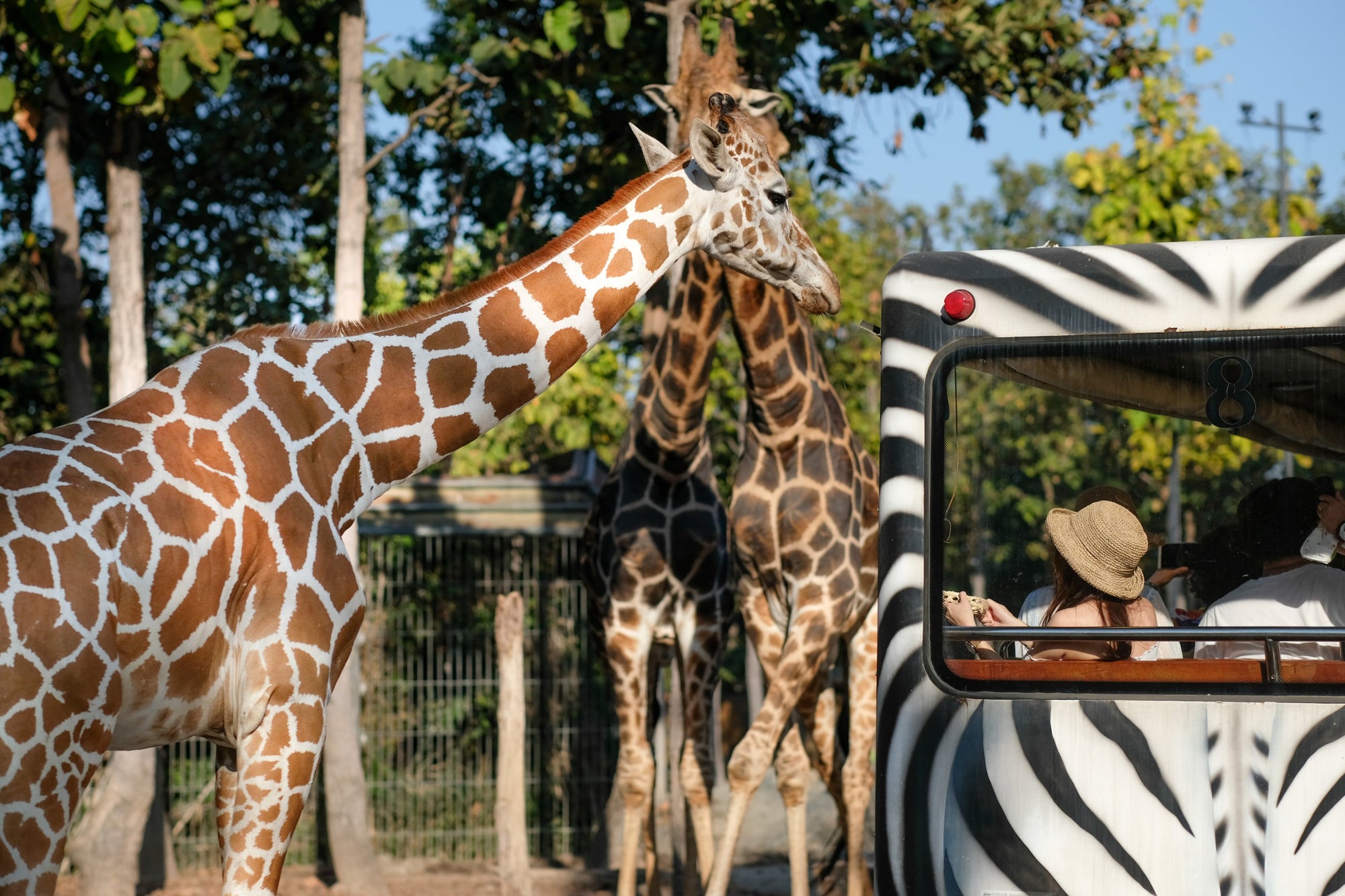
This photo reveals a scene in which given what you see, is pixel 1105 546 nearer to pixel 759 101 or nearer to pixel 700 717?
pixel 700 717

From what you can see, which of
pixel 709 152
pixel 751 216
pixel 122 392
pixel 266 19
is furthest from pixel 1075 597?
pixel 122 392

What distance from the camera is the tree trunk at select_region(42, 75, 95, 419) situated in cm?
894

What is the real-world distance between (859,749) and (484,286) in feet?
10.9

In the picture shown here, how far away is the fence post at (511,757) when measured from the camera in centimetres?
739

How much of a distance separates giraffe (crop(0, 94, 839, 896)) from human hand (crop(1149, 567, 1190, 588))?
1.91 m

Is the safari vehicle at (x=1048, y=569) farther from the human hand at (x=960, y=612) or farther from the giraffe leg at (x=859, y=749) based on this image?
the giraffe leg at (x=859, y=749)

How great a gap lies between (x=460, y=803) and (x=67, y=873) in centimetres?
263

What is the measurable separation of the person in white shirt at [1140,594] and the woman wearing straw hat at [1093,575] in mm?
16

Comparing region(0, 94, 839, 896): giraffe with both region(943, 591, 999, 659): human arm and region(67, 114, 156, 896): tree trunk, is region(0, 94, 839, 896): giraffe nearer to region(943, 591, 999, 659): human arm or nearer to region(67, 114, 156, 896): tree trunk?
region(943, 591, 999, 659): human arm

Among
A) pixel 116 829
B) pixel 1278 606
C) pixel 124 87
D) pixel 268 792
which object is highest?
pixel 124 87

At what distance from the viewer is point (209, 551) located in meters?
3.96

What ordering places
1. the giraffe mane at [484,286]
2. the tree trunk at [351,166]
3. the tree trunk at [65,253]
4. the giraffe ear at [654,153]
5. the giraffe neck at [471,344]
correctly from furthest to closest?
the tree trunk at [65,253]
the tree trunk at [351,166]
the giraffe ear at [654,153]
the giraffe mane at [484,286]
the giraffe neck at [471,344]

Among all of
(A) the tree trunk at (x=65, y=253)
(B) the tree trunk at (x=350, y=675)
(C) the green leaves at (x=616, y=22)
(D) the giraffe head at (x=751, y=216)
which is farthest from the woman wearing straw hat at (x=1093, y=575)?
(A) the tree trunk at (x=65, y=253)

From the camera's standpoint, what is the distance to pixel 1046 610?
13.3 feet
